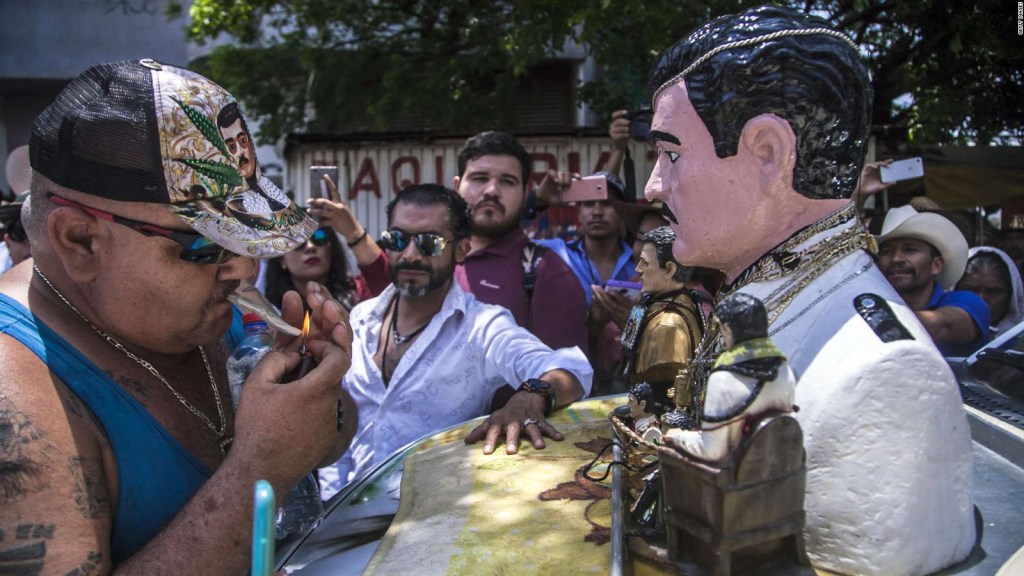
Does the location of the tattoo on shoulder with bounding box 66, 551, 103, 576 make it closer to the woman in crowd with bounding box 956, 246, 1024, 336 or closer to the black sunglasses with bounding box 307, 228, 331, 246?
the black sunglasses with bounding box 307, 228, 331, 246

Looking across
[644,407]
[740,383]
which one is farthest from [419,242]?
[740,383]

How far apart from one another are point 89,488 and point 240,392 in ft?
1.81

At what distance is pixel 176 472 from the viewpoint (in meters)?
1.75

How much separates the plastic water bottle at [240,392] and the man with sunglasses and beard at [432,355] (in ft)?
1.89

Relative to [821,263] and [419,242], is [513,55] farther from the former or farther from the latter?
[821,263]

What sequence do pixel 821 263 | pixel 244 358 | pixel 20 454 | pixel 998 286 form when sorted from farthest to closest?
pixel 998 286 → pixel 244 358 → pixel 821 263 → pixel 20 454

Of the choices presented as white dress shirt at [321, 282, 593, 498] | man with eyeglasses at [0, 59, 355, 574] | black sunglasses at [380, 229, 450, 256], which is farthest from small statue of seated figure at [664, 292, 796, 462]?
black sunglasses at [380, 229, 450, 256]

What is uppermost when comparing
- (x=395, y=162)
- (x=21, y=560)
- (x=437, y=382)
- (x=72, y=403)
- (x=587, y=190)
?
(x=395, y=162)

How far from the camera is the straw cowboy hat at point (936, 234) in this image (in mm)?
4262

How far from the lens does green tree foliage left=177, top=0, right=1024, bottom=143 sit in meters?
7.16

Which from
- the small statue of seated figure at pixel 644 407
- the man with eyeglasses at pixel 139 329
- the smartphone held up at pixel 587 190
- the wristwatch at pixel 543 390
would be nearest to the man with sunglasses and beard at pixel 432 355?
the wristwatch at pixel 543 390

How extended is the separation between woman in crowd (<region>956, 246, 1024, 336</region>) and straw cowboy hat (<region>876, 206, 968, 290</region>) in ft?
3.05

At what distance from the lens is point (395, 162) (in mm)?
10055

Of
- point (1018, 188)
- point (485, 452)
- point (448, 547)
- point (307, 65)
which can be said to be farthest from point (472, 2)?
point (448, 547)
